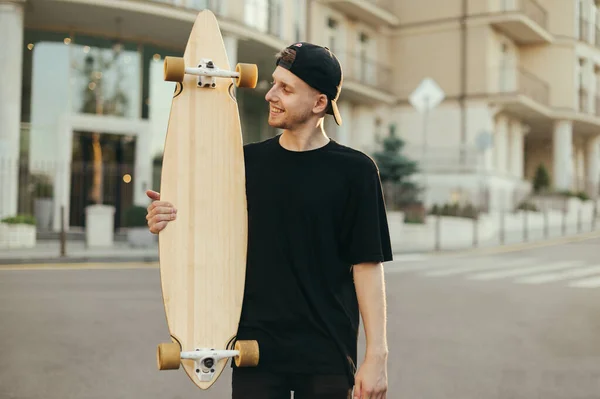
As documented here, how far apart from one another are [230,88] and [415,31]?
32843 millimetres

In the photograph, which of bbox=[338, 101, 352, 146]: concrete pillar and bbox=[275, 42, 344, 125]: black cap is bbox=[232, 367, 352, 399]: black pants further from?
bbox=[338, 101, 352, 146]: concrete pillar

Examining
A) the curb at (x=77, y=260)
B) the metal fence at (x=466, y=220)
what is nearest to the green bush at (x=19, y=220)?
the curb at (x=77, y=260)

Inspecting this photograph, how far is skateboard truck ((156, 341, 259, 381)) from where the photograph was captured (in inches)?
87.4

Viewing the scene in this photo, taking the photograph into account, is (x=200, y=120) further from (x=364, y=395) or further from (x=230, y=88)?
(x=364, y=395)

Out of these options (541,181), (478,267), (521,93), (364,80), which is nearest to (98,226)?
(478,267)

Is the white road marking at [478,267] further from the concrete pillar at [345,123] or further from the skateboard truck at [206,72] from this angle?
the concrete pillar at [345,123]

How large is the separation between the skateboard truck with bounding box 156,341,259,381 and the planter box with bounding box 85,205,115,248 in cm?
1479

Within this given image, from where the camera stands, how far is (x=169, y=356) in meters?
2.27

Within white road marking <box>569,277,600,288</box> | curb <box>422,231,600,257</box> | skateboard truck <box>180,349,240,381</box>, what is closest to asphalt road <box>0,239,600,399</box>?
white road marking <box>569,277,600,288</box>

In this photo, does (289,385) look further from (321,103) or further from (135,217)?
(135,217)

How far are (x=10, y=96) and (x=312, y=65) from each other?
1705 centimetres

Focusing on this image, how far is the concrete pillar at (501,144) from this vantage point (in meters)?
34.0

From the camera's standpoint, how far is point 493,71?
32.6 metres

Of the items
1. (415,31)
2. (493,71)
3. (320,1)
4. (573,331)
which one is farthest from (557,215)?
(573,331)
